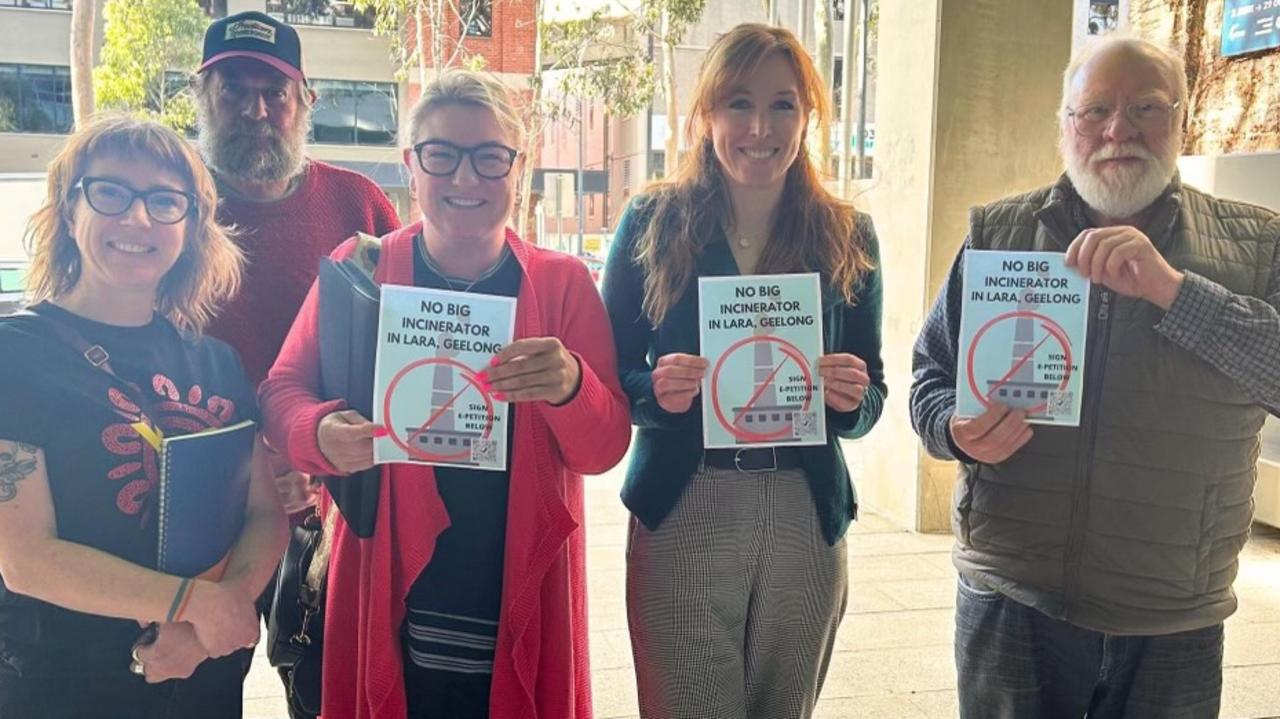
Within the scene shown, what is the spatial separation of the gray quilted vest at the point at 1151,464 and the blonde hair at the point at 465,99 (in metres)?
1.06

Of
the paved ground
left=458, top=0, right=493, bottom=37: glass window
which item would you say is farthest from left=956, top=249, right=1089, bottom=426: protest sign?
left=458, top=0, right=493, bottom=37: glass window

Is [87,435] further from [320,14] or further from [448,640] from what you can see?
[320,14]

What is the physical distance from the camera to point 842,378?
6.60 ft

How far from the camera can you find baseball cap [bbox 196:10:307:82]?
245cm

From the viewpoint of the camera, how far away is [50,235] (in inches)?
69.4

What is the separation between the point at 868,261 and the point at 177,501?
144 centimetres

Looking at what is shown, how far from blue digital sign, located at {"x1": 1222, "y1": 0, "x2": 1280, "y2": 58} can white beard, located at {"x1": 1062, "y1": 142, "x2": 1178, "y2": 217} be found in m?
3.75

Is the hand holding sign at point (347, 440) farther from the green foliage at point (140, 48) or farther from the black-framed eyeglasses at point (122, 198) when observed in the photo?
the green foliage at point (140, 48)

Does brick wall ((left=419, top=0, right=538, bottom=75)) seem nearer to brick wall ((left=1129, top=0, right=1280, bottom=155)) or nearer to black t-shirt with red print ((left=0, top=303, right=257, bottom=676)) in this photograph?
brick wall ((left=1129, top=0, right=1280, bottom=155))

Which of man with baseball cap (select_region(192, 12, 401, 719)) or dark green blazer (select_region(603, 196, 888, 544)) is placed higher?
man with baseball cap (select_region(192, 12, 401, 719))

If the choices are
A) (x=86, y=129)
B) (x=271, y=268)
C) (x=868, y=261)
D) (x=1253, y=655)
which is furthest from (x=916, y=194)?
(x=86, y=129)

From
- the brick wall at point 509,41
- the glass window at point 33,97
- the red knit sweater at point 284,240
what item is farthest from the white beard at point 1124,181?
the glass window at point 33,97

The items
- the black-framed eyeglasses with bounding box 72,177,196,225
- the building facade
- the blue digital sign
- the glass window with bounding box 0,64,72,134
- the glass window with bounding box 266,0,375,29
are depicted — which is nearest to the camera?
the black-framed eyeglasses with bounding box 72,177,196,225

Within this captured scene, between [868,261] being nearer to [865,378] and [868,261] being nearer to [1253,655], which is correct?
[865,378]
